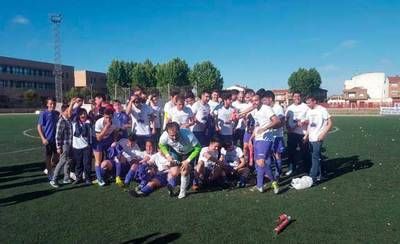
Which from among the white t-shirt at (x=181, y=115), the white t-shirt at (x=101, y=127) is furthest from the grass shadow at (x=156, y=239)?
the white t-shirt at (x=101, y=127)

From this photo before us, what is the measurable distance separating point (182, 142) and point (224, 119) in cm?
254

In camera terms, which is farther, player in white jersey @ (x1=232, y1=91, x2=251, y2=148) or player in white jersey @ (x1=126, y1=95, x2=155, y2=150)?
player in white jersey @ (x1=232, y1=91, x2=251, y2=148)

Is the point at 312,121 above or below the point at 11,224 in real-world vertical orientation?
above

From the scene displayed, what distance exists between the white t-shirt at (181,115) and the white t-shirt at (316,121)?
2.68 m

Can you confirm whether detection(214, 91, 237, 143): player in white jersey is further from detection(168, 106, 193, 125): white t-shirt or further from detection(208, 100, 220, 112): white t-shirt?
detection(168, 106, 193, 125): white t-shirt

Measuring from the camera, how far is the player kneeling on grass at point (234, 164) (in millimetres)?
8602

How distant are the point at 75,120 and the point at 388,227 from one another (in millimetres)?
6456

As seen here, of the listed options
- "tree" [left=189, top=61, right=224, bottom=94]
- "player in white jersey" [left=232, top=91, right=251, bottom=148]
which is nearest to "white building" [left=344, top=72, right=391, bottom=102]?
"tree" [left=189, top=61, right=224, bottom=94]

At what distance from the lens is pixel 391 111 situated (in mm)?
51500

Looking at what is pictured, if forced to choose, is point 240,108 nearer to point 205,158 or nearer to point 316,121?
point 316,121

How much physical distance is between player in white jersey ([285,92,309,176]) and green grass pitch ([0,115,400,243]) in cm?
93

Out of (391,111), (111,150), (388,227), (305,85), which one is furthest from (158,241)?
(305,85)

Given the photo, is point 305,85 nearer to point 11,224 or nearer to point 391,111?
point 391,111

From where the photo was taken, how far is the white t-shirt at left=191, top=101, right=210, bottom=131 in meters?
9.62
